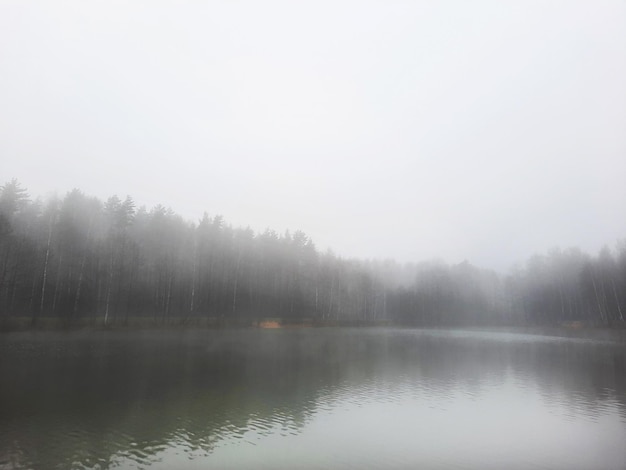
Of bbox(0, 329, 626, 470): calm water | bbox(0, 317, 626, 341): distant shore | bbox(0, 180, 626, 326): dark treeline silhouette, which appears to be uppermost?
bbox(0, 180, 626, 326): dark treeline silhouette

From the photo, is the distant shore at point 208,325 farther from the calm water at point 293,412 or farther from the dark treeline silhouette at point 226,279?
the calm water at point 293,412

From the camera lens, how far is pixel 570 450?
16.5 m

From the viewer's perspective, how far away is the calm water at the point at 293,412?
14.7 meters

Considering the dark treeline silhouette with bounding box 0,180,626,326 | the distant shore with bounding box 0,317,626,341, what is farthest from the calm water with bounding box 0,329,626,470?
the dark treeline silhouette with bounding box 0,180,626,326

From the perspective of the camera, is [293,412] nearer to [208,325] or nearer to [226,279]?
[208,325]

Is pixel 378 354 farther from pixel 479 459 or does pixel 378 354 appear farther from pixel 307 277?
pixel 307 277

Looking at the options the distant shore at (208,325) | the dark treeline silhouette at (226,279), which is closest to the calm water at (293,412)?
the distant shore at (208,325)

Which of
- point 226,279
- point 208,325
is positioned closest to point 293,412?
point 208,325

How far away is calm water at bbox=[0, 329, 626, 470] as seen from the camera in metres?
14.7

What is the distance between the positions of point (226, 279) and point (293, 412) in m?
63.5

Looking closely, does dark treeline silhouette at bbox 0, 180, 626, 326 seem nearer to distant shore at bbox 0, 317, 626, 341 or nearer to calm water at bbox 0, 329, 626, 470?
distant shore at bbox 0, 317, 626, 341

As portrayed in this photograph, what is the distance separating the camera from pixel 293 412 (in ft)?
67.5

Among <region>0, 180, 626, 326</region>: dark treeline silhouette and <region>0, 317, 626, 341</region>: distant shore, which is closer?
<region>0, 317, 626, 341</region>: distant shore

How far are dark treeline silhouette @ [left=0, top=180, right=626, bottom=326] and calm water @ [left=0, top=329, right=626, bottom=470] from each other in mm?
22428
